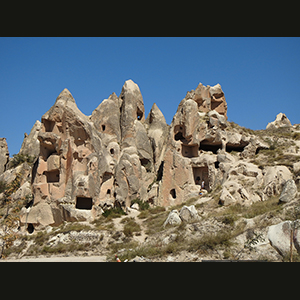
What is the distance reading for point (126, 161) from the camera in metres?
28.1

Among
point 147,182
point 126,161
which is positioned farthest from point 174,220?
point 147,182

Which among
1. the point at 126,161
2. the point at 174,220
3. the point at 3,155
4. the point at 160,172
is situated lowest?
the point at 174,220

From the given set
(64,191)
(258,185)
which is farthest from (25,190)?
(258,185)

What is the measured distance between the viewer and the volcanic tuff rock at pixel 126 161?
25203mm

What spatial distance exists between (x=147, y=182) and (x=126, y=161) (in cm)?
289

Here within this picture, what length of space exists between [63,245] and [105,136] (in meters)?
12.9

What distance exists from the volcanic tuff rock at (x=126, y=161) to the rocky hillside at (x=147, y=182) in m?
0.08

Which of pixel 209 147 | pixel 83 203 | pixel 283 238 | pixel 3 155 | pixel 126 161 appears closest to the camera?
pixel 283 238

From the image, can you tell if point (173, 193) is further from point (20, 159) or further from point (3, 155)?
point (3, 155)

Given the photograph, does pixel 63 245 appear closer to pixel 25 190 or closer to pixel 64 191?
pixel 64 191

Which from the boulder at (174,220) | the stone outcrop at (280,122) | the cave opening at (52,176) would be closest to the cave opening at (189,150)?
the cave opening at (52,176)

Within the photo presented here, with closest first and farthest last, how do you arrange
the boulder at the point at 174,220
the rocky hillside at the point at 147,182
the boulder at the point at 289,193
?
the rocky hillside at the point at 147,182, the boulder at the point at 289,193, the boulder at the point at 174,220

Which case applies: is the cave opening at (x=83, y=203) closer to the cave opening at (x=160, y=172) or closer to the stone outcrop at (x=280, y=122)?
the cave opening at (x=160, y=172)

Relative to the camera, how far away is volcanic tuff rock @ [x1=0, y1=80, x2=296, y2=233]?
25.2 metres
